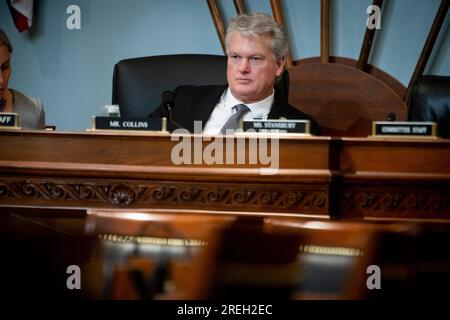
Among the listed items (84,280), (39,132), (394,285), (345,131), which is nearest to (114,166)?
(39,132)

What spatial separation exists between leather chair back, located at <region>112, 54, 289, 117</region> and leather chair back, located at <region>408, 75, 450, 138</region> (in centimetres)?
53

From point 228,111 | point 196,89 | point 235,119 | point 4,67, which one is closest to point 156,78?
point 196,89

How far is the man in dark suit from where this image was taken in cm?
240

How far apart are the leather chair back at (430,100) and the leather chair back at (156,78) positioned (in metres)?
0.53

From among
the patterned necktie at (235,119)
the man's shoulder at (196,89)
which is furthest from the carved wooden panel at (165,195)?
the man's shoulder at (196,89)

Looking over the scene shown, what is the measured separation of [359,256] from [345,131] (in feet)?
7.97

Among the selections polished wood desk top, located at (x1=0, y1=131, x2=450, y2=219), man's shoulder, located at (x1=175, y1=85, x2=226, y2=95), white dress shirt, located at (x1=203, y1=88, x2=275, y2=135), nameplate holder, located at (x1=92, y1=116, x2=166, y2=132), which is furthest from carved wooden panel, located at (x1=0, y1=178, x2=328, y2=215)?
man's shoulder, located at (x1=175, y1=85, x2=226, y2=95)

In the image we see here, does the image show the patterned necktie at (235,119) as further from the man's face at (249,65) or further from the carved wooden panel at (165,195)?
the carved wooden panel at (165,195)

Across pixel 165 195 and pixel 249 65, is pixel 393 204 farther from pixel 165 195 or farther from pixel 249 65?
pixel 249 65

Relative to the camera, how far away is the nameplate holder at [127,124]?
5.37 ft

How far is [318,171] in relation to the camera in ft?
5.17

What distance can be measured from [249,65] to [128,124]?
89 cm

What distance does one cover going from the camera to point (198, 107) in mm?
2508

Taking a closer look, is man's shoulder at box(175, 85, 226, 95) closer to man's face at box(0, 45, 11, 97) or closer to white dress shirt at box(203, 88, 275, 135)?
white dress shirt at box(203, 88, 275, 135)
